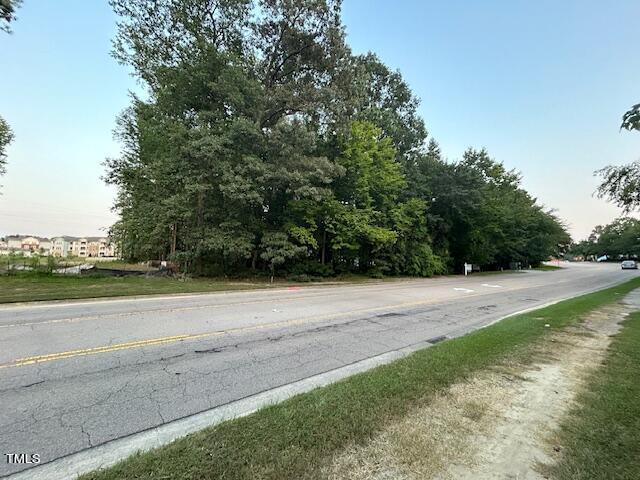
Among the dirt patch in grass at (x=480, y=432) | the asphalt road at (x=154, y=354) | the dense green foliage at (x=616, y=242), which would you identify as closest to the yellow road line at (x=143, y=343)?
the asphalt road at (x=154, y=354)

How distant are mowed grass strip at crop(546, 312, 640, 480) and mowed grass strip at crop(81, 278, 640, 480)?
4.01 ft

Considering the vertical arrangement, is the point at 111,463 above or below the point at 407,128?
below

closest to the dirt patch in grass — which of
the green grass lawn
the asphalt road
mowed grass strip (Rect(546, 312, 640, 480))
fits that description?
mowed grass strip (Rect(546, 312, 640, 480))

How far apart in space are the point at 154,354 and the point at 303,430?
10.8ft

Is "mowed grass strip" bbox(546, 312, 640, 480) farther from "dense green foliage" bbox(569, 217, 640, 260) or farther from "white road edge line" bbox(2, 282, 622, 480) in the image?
"dense green foliage" bbox(569, 217, 640, 260)

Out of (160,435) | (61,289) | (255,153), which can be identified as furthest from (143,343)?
(255,153)

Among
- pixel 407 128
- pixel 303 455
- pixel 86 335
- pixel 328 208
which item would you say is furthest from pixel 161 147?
pixel 407 128

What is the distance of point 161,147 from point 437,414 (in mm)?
20870

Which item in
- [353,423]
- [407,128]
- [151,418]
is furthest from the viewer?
[407,128]

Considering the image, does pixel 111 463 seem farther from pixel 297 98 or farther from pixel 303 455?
pixel 297 98

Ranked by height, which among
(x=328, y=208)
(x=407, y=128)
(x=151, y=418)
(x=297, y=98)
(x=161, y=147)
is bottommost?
(x=151, y=418)

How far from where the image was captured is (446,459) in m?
2.48

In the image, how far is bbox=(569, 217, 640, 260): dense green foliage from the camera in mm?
76938

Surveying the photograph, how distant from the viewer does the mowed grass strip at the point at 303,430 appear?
2.22 m
